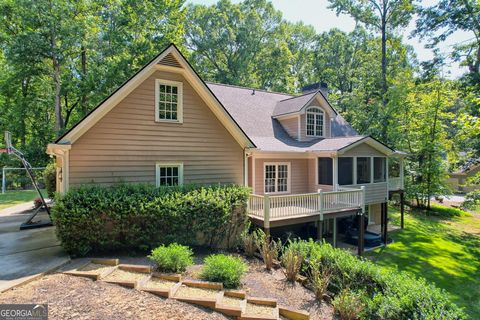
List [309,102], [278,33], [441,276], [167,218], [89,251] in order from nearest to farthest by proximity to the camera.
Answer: [89,251], [167,218], [441,276], [309,102], [278,33]

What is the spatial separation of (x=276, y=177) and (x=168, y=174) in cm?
586

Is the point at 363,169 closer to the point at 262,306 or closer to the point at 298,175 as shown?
the point at 298,175

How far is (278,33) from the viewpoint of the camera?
1309 inches

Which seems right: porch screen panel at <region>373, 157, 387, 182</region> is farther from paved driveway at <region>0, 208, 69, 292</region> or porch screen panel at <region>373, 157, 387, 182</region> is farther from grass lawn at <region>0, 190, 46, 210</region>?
grass lawn at <region>0, 190, 46, 210</region>

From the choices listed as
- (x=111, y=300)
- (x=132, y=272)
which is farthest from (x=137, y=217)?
(x=111, y=300)

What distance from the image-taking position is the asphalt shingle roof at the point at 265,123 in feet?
45.2

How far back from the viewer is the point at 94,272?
5.74 metres

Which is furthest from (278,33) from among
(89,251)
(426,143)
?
(89,251)

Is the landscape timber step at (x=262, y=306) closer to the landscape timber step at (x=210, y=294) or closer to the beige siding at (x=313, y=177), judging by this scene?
the landscape timber step at (x=210, y=294)

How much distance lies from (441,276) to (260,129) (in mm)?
10615

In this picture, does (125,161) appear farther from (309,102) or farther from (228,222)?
(309,102)

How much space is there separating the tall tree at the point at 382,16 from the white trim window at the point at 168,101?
18837 mm

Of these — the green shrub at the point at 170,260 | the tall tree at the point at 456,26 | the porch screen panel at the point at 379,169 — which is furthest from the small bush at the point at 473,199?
the green shrub at the point at 170,260

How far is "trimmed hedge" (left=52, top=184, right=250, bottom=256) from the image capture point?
22.4 feet
